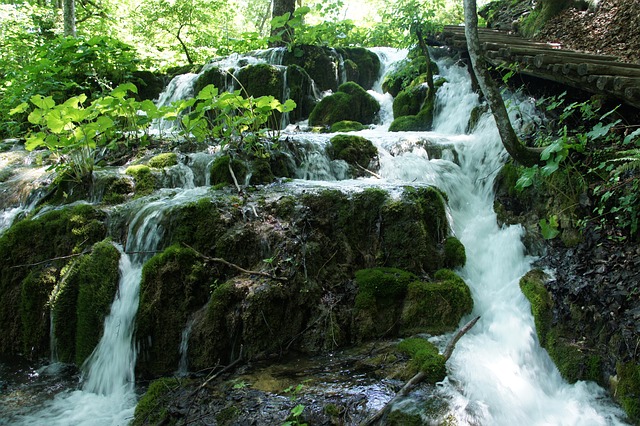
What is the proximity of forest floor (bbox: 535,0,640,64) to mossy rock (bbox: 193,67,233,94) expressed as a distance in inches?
308

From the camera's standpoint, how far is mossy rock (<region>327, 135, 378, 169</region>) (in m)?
7.07

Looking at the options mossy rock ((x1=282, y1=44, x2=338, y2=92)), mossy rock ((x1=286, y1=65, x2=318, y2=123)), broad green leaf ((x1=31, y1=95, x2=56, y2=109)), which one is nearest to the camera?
broad green leaf ((x1=31, y1=95, x2=56, y2=109))

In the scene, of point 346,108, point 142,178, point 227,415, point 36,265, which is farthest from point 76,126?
point 346,108

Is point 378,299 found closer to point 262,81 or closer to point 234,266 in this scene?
point 234,266

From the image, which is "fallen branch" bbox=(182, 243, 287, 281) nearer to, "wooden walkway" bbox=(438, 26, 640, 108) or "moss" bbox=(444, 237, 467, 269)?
"moss" bbox=(444, 237, 467, 269)

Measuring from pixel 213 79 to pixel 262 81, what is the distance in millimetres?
1314

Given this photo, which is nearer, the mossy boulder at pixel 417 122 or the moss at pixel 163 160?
the moss at pixel 163 160

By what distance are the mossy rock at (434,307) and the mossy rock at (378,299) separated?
0.34 ft

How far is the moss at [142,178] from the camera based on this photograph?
236 inches

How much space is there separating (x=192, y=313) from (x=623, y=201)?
4419mm

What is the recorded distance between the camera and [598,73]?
4703mm

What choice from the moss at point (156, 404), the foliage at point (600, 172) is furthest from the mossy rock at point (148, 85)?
the foliage at point (600, 172)

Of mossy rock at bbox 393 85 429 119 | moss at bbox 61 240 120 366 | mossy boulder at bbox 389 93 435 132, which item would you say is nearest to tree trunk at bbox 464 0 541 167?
mossy boulder at bbox 389 93 435 132

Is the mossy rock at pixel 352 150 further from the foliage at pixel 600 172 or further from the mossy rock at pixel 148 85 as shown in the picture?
the mossy rock at pixel 148 85
